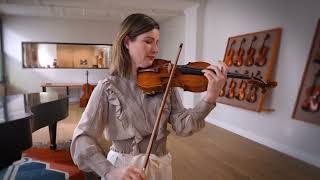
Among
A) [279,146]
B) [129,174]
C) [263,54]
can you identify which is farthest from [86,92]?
[129,174]

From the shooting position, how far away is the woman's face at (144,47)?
977mm

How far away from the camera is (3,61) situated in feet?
26.0

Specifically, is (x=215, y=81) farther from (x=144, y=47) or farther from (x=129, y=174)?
(x=129, y=174)

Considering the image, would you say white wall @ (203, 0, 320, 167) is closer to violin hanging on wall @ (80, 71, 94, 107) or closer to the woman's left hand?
the woman's left hand

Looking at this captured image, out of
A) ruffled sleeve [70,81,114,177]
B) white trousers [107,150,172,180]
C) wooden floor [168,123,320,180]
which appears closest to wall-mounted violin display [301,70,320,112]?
wooden floor [168,123,320,180]

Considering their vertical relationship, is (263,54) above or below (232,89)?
above

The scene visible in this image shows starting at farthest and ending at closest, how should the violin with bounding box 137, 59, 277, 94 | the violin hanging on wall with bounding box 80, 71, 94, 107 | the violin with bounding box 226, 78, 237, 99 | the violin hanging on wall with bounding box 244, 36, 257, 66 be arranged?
1. the violin hanging on wall with bounding box 80, 71, 94, 107
2. the violin with bounding box 226, 78, 237, 99
3. the violin hanging on wall with bounding box 244, 36, 257, 66
4. the violin with bounding box 137, 59, 277, 94

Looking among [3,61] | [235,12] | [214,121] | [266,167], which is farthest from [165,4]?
[3,61]

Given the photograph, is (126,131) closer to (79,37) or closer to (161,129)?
(161,129)

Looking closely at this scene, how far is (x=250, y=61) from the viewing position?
14.4 feet

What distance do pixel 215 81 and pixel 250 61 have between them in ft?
11.9

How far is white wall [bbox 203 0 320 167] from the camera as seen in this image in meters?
3.43

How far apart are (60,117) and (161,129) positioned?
2927 millimetres

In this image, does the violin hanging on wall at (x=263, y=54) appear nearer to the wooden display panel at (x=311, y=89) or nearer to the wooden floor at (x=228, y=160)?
the wooden display panel at (x=311, y=89)
